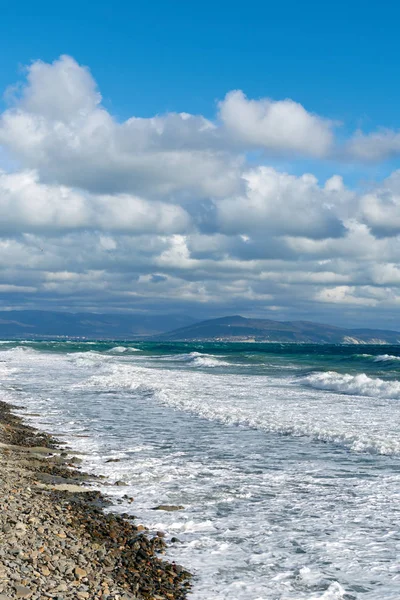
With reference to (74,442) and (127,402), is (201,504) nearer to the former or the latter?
(74,442)

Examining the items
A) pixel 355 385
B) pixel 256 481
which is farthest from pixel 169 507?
pixel 355 385

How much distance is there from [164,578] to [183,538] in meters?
1.56

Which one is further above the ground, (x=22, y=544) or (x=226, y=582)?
(x=22, y=544)

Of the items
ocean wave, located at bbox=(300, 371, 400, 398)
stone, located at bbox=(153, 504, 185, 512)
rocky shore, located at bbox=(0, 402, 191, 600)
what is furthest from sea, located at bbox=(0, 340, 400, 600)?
ocean wave, located at bbox=(300, 371, 400, 398)

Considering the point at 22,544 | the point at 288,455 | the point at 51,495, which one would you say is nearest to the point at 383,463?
the point at 288,455

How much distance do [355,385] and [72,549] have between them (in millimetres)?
33120

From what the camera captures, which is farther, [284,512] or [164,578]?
[284,512]

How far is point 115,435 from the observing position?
18.5m

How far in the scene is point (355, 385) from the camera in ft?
126

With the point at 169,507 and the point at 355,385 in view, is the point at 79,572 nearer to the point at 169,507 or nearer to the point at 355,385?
the point at 169,507

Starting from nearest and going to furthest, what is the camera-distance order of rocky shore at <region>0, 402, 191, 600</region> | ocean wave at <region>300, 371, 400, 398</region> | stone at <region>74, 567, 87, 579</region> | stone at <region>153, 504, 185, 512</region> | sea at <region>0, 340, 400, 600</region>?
1. rocky shore at <region>0, 402, 191, 600</region>
2. stone at <region>74, 567, 87, 579</region>
3. sea at <region>0, 340, 400, 600</region>
4. stone at <region>153, 504, 185, 512</region>
5. ocean wave at <region>300, 371, 400, 398</region>

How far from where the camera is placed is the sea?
7832 mm

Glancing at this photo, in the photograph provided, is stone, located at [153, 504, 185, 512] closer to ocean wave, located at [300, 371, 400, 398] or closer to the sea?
the sea

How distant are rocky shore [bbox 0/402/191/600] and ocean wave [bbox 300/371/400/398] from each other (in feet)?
91.2
